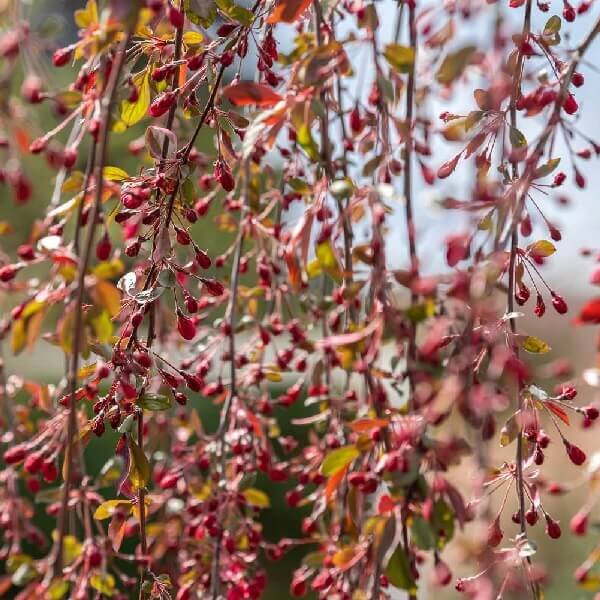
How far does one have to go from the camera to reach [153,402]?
38.4 inches

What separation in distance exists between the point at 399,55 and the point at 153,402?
1.45 feet

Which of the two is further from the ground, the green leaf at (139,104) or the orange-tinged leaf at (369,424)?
the green leaf at (139,104)

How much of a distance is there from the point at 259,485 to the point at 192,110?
3568 mm

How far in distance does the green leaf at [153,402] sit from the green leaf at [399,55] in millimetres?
424

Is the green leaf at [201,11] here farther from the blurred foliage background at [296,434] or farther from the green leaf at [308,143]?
the blurred foliage background at [296,434]

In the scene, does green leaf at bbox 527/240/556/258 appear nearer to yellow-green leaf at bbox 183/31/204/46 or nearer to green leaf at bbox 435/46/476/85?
green leaf at bbox 435/46/476/85

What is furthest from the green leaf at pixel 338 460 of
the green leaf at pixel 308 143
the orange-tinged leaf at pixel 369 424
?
the green leaf at pixel 308 143

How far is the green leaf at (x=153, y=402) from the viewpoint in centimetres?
97

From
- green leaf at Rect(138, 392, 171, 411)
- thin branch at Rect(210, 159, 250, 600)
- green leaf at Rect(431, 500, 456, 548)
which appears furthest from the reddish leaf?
thin branch at Rect(210, 159, 250, 600)

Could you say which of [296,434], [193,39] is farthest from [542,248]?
[296,434]

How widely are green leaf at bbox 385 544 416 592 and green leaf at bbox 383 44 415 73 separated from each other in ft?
1.37

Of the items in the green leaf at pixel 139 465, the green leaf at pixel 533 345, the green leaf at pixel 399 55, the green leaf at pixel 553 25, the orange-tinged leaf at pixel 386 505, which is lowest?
the orange-tinged leaf at pixel 386 505

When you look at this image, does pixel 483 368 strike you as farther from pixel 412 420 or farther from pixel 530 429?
pixel 412 420

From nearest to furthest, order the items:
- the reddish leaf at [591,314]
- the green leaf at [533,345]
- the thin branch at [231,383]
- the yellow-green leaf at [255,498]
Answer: the reddish leaf at [591,314]
the green leaf at [533,345]
the thin branch at [231,383]
the yellow-green leaf at [255,498]
